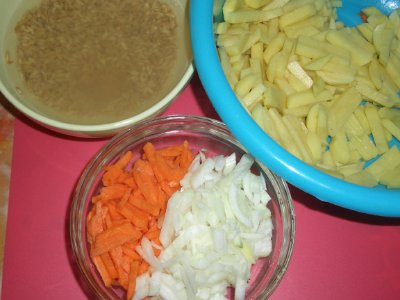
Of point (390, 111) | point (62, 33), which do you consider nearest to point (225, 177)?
point (390, 111)

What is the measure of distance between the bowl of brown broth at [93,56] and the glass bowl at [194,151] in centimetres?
8

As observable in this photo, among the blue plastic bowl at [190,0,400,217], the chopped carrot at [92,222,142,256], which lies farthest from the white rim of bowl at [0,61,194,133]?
the chopped carrot at [92,222,142,256]

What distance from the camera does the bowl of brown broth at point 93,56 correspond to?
1.40 metres

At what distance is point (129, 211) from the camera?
1.22 m

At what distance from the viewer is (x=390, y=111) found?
1.40 meters

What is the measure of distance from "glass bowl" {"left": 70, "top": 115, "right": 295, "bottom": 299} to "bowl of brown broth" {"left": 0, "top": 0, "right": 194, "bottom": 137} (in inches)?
3.0

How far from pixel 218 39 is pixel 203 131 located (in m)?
0.31

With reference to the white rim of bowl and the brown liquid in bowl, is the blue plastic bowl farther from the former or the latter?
the brown liquid in bowl

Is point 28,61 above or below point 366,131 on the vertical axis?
above

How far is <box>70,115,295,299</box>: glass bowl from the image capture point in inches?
49.6

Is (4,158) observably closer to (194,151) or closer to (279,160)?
(194,151)

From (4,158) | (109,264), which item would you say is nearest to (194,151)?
(109,264)

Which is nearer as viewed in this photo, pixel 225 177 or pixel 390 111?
pixel 225 177

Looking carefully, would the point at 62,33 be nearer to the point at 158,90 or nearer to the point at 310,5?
the point at 158,90
